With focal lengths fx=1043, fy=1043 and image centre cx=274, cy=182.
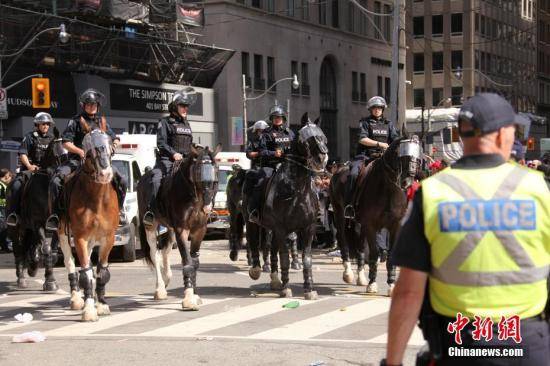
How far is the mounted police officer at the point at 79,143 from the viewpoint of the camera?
1266cm

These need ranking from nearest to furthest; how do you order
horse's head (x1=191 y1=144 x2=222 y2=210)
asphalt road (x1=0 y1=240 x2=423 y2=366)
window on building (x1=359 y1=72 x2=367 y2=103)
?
asphalt road (x1=0 y1=240 x2=423 y2=366) < horse's head (x1=191 y1=144 x2=222 y2=210) < window on building (x1=359 y1=72 x2=367 y2=103)

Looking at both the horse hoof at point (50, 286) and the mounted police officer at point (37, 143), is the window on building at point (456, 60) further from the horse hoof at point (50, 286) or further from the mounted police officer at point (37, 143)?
the horse hoof at point (50, 286)

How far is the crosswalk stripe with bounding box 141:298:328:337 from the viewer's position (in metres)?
11.0

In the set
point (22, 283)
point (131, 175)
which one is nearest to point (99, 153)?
point (22, 283)

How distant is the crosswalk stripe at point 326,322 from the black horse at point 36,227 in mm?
5075

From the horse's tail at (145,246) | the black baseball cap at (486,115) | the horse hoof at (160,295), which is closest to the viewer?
the black baseball cap at (486,115)

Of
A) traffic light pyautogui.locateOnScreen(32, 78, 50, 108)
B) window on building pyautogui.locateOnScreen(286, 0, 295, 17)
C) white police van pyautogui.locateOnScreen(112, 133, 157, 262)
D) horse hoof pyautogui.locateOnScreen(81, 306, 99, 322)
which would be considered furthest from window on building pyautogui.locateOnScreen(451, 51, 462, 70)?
horse hoof pyautogui.locateOnScreen(81, 306, 99, 322)

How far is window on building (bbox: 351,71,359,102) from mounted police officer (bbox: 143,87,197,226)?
62048 millimetres

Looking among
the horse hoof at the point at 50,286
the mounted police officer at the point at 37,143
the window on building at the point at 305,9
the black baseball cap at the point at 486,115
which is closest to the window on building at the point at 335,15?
the window on building at the point at 305,9

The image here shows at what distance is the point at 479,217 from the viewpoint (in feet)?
13.8

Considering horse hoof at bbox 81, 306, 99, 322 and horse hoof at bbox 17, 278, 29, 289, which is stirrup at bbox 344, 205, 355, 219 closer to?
horse hoof at bbox 81, 306, 99, 322

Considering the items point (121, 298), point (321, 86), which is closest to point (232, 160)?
point (121, 298)

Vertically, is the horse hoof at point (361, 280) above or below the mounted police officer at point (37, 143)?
below

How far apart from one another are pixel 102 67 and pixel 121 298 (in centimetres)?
3634
